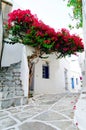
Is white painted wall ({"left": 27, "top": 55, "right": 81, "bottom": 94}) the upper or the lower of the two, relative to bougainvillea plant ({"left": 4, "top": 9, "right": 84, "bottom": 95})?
lower

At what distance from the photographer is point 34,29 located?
11.0m

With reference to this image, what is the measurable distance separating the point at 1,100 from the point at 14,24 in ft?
15.6

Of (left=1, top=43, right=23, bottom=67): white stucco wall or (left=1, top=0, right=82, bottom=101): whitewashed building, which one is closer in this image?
(left=1, top=0, right=82, bottom=101): whitewashed building

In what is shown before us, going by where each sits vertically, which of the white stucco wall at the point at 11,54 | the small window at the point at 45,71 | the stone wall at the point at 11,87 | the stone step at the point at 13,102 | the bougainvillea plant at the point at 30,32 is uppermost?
the bougainvillea plant at the point at 30,32

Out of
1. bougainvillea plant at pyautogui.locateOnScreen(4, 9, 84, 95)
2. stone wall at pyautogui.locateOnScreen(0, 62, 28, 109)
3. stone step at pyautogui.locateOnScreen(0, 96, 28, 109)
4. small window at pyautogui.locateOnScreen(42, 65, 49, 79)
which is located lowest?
stone step at pyautogui.locateOnScreen(0, 96, 28, 109)

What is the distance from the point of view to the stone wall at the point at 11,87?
9545mm

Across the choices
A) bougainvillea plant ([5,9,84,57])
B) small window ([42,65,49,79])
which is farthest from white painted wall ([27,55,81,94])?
bougainvillea plant ([5,9,84,57])

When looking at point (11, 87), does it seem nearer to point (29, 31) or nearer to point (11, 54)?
point (11, 54)

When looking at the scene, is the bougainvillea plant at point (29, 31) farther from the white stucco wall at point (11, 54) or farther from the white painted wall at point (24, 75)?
the white painted wall at point (24, 75)

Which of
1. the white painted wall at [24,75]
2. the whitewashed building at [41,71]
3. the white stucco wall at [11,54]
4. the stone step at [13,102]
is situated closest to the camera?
the stone step at [13,102]

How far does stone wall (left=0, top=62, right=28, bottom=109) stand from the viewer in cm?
955

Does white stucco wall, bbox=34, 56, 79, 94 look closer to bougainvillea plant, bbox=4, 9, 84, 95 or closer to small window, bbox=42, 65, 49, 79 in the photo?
small window, bbox=42, 65, 49, 79

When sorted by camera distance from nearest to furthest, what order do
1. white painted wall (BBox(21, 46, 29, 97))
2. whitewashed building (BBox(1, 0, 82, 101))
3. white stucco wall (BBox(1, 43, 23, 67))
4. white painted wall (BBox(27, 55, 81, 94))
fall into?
white painted wall (BBox(21, 46, 29, 97)) < whitewashed building (BBox(1, 0, 82, 101)) < white stucco wall (BBox(1, 43, 23, 67)) < white painted wall (BBox(27, 55, 81, 94))

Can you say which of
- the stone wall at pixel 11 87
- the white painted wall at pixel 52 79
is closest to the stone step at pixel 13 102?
the stone wall at pixel 11 87
